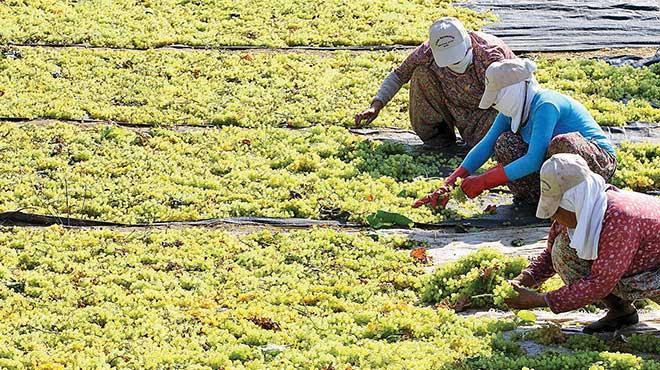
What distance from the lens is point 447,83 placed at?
Answer: 9234 mm

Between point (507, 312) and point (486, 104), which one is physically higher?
point (486, 104)

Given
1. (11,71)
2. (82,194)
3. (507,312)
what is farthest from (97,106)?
(507,312)

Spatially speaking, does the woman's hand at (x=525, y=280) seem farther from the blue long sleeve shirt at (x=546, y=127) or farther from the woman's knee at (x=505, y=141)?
the woman's knee at (x=505, y=141)

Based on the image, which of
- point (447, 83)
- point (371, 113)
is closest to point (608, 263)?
point (447, 83)

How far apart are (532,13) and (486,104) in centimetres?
628

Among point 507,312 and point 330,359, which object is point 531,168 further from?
point 330,359

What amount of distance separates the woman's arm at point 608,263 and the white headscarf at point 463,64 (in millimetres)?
3619

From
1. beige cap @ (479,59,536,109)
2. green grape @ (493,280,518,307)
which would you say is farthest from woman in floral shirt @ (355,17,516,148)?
green grape @ (493,280,518,307)

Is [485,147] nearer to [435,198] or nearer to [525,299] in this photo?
[435,198]

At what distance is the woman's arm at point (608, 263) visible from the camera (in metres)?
5.30

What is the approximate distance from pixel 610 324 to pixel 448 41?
337 centimetres

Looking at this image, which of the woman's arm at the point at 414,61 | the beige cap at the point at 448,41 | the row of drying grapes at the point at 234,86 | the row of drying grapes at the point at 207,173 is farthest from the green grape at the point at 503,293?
the row of drying grapes at the point at 234,86

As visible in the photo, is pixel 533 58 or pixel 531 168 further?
pixel 533 58

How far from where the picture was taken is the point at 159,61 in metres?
11.7
